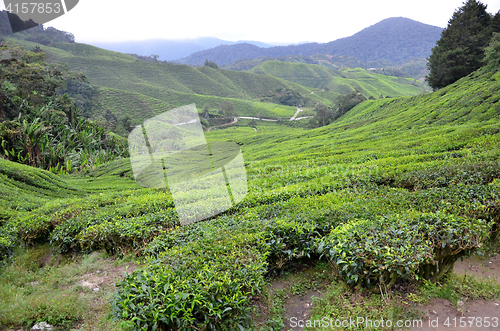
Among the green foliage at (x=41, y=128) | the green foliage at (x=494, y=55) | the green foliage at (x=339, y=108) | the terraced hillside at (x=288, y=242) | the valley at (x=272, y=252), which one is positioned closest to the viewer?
the terraced hillside at (x=288, y=242)

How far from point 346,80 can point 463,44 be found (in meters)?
107

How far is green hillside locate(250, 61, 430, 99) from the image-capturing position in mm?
113281

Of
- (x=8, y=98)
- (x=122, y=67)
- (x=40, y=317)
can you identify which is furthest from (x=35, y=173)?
(x=122, y=67)

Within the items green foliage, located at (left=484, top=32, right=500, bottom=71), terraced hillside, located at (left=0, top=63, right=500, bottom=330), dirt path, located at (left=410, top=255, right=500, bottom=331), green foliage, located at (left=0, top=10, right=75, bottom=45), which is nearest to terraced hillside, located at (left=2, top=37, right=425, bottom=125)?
green foliage, located at (left=0, top=10, right=75, bottom=45)

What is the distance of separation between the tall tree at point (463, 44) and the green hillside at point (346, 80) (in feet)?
246

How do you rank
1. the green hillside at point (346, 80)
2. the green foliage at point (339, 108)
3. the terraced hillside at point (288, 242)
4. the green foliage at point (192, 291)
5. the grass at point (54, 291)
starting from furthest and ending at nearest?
the green hillside at point (346, 80)
the green foliage at point (339, 108)
the grass at point (54, 291)
the terraced hillside at point (288, 242)
the green foliage at point (192, 291)

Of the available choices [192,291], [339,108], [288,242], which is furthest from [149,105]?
[192,291]

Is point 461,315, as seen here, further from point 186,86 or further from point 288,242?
point 186,86

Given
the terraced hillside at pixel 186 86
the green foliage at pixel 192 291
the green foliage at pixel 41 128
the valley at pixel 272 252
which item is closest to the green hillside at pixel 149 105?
the terraced hillside at pixel 186 86

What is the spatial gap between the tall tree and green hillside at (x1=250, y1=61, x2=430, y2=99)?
75.0 metres

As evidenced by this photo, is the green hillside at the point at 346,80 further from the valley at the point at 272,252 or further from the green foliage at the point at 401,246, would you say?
the green foliage at the point at 401,246

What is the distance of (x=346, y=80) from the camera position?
421 ft

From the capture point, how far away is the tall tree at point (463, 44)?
26.5 meters

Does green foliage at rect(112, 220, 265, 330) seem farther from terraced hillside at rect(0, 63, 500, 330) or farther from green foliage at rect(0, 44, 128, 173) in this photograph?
green foliage at rect(0, 44, 128, 173)
